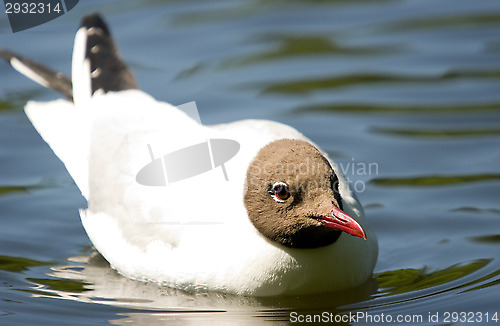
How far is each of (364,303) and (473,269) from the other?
1020 mm

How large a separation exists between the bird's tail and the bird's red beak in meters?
3.02

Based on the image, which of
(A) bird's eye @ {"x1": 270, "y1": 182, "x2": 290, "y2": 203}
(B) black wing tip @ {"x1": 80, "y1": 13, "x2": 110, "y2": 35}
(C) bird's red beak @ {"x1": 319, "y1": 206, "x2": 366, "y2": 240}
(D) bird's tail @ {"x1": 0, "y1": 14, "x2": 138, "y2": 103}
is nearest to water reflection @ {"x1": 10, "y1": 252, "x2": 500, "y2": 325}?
(C) bird's red beak @ {"x1": 319, "y1": 206, "x2": 366, "y2": 240}

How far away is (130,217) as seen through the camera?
6.79 metres

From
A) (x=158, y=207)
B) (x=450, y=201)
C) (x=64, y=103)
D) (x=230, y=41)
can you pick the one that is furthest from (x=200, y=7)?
(x=158, y=207)

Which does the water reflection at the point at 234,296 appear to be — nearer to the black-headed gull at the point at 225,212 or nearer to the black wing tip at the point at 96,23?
the black-headed gull at the point at 225,212

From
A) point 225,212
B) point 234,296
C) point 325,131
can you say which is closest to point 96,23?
point 325,131

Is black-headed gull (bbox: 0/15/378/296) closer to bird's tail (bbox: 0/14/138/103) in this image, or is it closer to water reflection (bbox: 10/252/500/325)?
water reflection (bbox: 10/252/500/325)

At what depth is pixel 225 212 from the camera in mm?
6273

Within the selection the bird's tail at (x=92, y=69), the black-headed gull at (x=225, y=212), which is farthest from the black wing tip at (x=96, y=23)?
the black-headed gull at (x=225, y=212)

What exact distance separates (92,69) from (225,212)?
261 cm

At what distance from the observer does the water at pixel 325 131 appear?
633 cm

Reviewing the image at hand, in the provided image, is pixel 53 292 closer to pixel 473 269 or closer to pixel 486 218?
pixel 473 269

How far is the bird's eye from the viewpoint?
19.4ft

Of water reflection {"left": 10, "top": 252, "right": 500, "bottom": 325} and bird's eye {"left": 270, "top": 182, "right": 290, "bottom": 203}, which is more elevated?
bird's eye {"left": 270, "top": 182, "right": 290, "bottom": 203}
